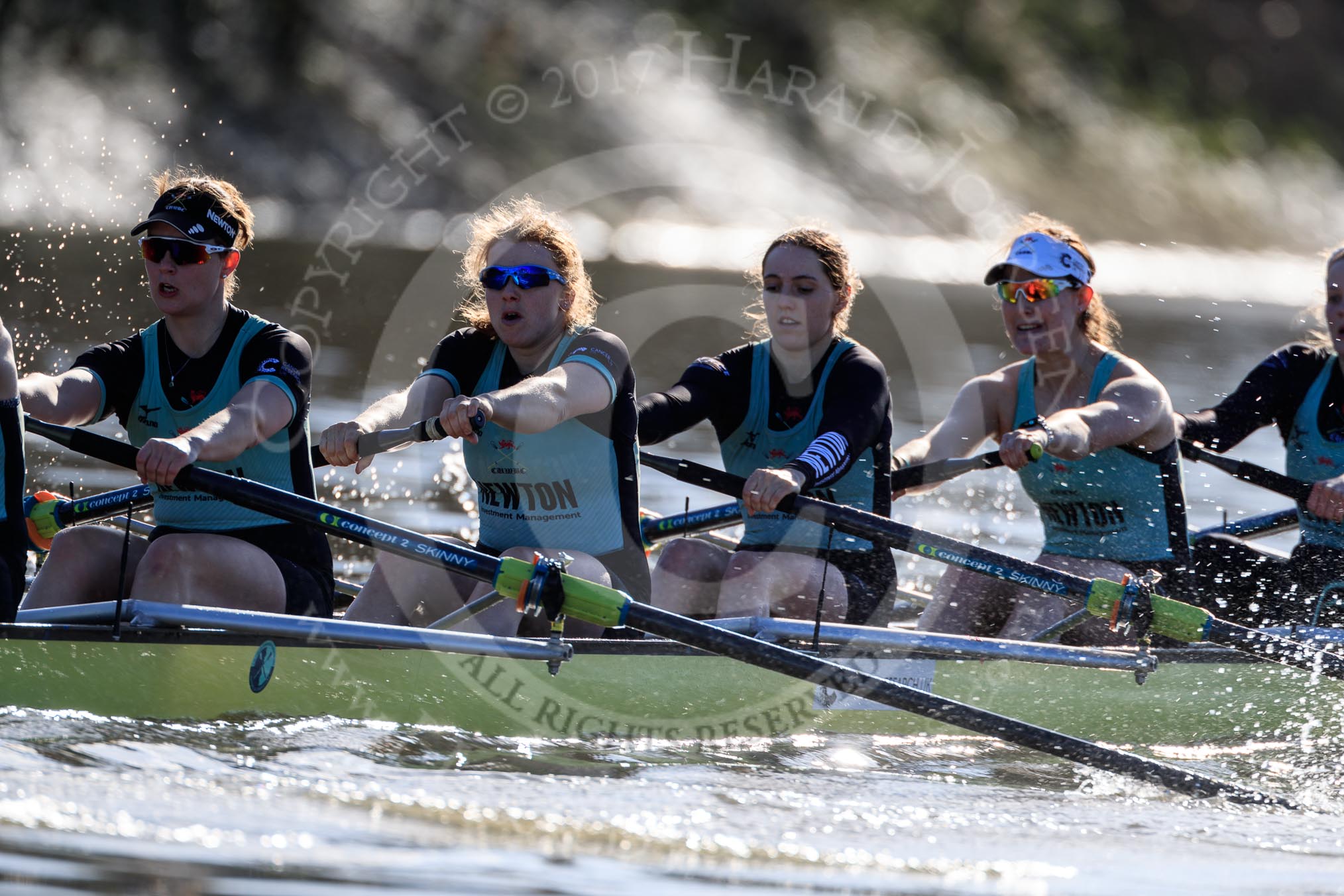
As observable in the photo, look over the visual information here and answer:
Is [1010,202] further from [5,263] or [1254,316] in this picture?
[5,263]

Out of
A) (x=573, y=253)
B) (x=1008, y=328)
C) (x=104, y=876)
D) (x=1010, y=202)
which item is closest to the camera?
(x=104, y=876)

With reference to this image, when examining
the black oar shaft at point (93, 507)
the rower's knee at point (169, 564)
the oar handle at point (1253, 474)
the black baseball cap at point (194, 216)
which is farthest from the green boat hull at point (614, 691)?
the black baseball cap at point (194, 216)

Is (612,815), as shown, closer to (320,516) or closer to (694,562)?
(320,516)

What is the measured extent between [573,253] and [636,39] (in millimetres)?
45741

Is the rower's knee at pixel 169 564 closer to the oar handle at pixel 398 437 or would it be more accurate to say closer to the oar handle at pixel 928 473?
the oar handle at pixel 398 437

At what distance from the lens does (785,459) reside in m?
6.18

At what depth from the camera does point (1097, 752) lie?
16.8 ft

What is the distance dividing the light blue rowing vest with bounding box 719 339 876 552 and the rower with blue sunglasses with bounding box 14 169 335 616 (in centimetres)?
169

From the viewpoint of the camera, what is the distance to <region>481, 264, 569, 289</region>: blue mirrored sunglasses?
5.23 metres

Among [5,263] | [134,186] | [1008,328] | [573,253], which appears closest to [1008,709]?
[1008,328]

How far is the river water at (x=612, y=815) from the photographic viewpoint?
3.94m

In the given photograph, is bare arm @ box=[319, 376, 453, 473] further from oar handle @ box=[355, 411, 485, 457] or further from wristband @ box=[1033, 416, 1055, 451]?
wristband @ box=[1033, 416, 1055, 451]

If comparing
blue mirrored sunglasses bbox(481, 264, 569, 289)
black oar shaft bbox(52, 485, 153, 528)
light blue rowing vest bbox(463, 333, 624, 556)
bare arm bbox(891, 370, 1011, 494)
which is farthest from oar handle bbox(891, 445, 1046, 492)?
black oar shaft bbox(52, 485, 153, 528)

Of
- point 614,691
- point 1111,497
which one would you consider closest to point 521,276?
point 614,691
